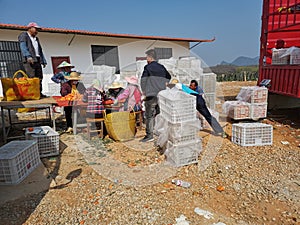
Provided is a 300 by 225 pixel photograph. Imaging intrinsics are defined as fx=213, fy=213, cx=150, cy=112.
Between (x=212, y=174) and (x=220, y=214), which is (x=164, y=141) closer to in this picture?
(x=212, y=174)

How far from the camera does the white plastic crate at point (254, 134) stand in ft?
13.1

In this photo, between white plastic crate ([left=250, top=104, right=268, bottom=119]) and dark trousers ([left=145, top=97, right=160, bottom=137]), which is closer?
dark trousers ([left=145, top=97, right=160, bottom=137])

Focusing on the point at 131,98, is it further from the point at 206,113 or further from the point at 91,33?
the point at 91,33

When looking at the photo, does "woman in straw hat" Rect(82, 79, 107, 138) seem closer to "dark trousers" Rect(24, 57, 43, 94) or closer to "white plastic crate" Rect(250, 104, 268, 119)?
"dark trousers" Rect(24, 57, 43, 94)

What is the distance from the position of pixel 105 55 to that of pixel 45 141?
9354 mm

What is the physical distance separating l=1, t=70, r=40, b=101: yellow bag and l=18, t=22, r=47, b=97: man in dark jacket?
746mm

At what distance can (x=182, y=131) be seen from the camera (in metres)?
3.17

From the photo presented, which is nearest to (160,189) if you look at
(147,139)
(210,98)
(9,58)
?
(147,139)

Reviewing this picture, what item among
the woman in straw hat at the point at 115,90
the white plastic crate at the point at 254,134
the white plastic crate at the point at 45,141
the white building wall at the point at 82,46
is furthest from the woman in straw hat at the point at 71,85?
the white building wall at the point at 82,46

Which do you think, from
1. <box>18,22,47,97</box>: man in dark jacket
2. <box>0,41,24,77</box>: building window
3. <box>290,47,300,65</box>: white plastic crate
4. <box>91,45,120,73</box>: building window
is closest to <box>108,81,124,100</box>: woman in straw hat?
<box>18,22,47,97</box>: man in dark jacket

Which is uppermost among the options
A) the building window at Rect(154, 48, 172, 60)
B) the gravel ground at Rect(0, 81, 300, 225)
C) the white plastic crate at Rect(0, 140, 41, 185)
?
the building window at Rect(154, 48, 172, 60)

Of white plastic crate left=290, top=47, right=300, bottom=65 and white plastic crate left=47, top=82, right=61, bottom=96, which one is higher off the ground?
white plastic crate left=290, top=47, right=300, bottom=65

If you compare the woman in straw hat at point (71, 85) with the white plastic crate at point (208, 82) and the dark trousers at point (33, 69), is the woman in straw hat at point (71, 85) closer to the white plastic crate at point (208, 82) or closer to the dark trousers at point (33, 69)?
the dark trousers at point (33, 69)

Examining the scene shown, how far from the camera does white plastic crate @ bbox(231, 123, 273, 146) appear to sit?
13.1 feet
